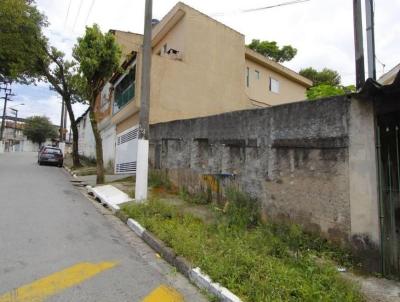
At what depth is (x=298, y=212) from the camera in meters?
6.18

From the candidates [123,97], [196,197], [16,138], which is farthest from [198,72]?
[16,138]

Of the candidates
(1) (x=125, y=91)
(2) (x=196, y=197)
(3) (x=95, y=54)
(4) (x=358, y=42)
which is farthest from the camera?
(1) (x=125, y=91)

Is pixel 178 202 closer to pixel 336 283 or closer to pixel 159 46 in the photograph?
pixel 336 283

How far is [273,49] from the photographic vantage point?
3145cm

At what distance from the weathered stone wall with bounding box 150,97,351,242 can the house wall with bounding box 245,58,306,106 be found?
12717 millimetres

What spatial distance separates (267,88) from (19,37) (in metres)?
15.9

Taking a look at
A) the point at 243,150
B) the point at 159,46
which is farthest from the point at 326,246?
the point at 159,46

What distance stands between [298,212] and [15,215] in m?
6.19

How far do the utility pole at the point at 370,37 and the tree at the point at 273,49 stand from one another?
24384 mm

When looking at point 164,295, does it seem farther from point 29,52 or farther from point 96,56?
point 29,52

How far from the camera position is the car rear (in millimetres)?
24109

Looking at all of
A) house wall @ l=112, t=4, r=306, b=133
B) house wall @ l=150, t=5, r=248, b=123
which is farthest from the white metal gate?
house wall @ l=150, t=5, r=248, b=123

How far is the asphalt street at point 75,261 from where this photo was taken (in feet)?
13.8

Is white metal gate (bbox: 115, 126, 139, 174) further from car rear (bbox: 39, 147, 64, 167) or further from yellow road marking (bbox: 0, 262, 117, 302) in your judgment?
yellow road marking (bbox: 0, 262, 117, 302)
